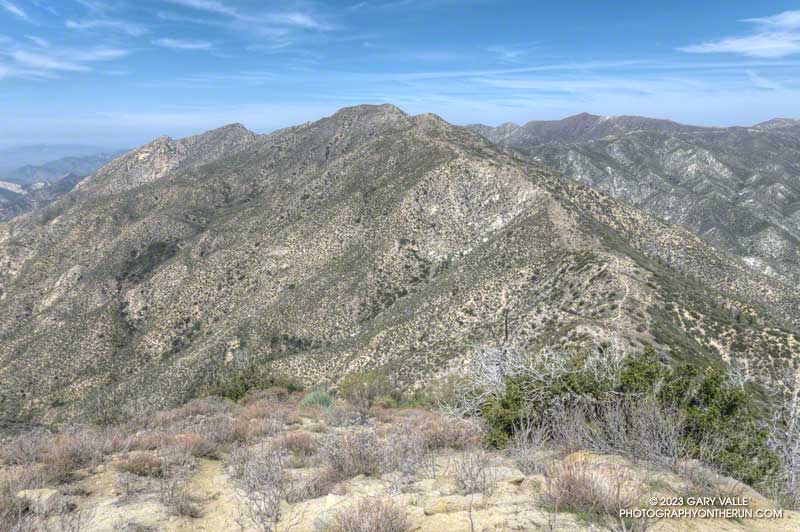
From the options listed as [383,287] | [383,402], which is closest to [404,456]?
[383,402]

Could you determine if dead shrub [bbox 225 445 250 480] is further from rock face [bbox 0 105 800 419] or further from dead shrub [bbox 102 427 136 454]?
rock face [bbox 0 105 800 419]

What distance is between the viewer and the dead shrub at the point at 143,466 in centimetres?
861

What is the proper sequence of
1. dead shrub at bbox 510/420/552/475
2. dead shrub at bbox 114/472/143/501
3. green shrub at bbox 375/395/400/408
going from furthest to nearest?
green shrub at bbox 375/395/400/408, dead shrub at bbox 114/472/143/501, dead shrub at bbox 510/420/552/475

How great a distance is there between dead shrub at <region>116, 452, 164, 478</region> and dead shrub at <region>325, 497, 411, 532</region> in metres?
5.18

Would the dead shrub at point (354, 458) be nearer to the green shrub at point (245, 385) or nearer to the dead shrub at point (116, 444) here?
the dead shrub at point (116, 444)

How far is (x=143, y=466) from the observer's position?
341 inches

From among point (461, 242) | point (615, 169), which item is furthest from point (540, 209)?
point (615, 169)

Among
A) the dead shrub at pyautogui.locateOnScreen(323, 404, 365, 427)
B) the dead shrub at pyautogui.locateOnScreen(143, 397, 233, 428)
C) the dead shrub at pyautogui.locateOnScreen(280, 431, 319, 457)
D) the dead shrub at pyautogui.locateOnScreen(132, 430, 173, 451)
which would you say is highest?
the dead shrub at pyautogui.locateOnScreen(280, 431, 319, 457)

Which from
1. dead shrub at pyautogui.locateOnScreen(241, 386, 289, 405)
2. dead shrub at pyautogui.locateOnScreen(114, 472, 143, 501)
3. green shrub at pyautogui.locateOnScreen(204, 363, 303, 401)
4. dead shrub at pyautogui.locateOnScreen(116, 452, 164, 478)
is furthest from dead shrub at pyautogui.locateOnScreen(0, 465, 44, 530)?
green shrub at pyautogui.locateOnScreen(204, 363, 303, 401)

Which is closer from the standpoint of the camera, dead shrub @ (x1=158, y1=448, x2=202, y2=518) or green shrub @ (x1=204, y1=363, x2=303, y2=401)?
dead shrub @ (x1=158, y1=448, x2=202, y2=518)

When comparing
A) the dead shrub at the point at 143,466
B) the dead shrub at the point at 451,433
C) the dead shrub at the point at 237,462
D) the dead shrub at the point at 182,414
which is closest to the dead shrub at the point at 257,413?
the dead shrub at the point at 182,414

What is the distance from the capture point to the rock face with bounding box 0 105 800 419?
32188mm

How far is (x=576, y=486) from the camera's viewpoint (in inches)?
206

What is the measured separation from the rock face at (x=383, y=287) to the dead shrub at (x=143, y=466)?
2300 cm
